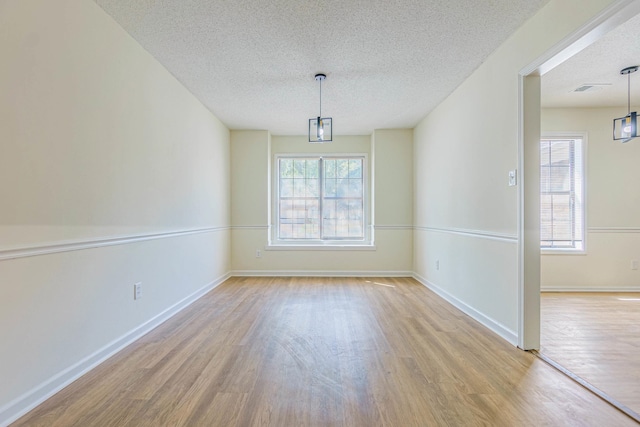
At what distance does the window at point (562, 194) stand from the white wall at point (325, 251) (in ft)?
6.19

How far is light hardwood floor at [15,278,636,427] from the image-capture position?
156 cm

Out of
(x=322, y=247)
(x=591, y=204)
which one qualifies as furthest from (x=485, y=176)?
(x=322, y=247)

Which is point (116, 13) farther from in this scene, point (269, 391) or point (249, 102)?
point (269, 391)

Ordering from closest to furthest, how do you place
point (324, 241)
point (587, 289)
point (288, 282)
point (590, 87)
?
point (590, 87)
point (587, 289)
point (288, 282)
point (324, 241)

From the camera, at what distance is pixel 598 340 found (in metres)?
2.53

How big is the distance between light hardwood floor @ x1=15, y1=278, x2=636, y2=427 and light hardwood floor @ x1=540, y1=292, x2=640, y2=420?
0.20m

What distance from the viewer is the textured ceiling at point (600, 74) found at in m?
2.65

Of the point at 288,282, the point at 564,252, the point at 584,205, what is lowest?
the point at 288,282

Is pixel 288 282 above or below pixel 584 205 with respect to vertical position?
below

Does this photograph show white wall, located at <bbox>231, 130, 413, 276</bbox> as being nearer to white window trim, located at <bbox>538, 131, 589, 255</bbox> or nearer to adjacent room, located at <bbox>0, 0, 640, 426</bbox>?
adjacent room, located at <bbox>0, 0, 640, 426</bbox>

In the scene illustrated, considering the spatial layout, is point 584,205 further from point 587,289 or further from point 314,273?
point 314,273

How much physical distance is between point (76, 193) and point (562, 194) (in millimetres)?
5435

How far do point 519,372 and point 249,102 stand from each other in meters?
3.81

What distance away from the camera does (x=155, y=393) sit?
1.78 meters
